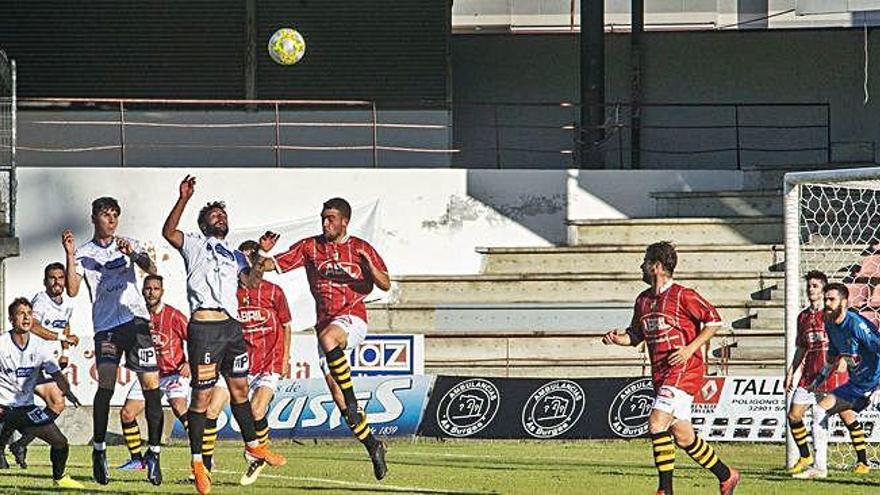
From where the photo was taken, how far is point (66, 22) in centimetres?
2562

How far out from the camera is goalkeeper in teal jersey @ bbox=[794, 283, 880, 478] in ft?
48.1

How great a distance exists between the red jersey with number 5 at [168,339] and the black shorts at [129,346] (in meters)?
0.34

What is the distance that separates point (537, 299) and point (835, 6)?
8.12m

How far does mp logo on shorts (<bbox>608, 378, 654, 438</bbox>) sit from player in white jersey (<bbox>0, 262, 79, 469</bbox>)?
5.87 meters

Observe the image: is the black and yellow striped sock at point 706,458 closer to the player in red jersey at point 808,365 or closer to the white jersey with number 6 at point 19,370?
the player in red jersey at point 808,365

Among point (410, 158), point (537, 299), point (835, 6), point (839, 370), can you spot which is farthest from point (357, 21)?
point (839, 370)

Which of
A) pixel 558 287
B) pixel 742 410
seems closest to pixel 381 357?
pixel 558 287

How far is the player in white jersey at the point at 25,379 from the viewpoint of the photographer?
1343 cm

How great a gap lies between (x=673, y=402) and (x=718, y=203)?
43.0 ft

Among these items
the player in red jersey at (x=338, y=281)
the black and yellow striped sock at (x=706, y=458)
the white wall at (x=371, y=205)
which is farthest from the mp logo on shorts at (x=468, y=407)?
the black and yellow striped sock at (x=706, y=458)

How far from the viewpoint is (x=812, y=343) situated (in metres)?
14.9

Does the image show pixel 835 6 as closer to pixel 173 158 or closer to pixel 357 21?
pixel 357 21

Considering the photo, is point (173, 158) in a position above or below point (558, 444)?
above

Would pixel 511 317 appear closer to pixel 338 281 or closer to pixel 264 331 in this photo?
pixel 264 331
